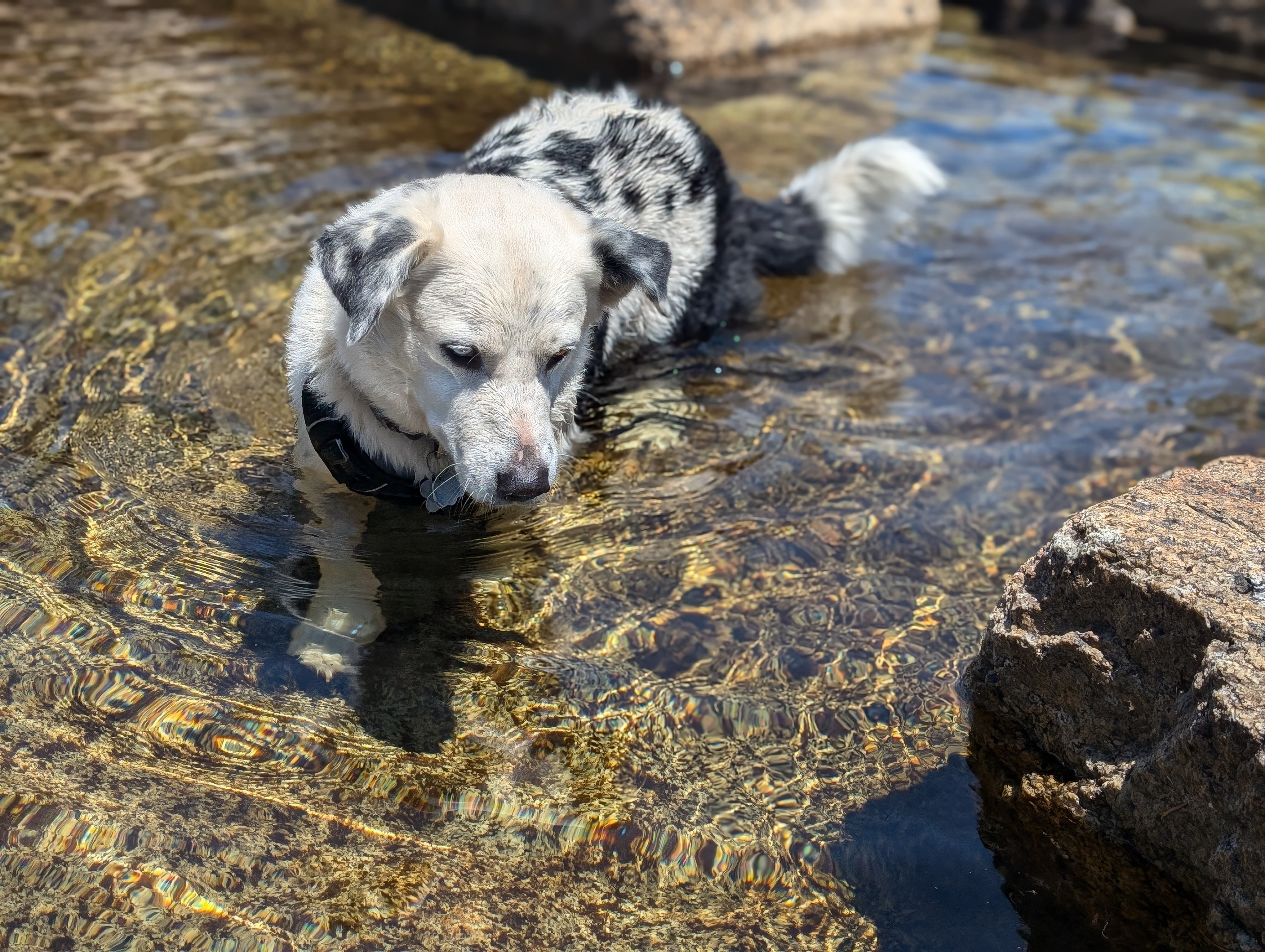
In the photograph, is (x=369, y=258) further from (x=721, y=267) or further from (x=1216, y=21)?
(x=1216, y=21)

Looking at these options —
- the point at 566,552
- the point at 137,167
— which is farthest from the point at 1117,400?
the point at 137,167

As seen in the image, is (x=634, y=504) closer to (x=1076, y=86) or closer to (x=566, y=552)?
(x=566, y=552)

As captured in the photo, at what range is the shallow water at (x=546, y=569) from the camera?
8.21ft

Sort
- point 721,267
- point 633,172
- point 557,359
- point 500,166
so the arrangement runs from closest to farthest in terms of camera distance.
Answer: point 557,359
point 500,166
point 633,172
point 721,267

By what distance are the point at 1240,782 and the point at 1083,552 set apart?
61cm

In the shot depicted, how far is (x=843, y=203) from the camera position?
569 centimetres

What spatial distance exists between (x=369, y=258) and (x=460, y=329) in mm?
296

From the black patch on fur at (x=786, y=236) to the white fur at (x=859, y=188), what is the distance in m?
0.04

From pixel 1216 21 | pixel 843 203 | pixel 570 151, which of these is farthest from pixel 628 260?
pixel 1216 21

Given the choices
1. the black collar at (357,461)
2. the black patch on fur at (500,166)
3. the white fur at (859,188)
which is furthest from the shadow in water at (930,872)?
the white fur at (859,188)

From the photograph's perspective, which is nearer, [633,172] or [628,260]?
[628,260]

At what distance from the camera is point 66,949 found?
2.20 m

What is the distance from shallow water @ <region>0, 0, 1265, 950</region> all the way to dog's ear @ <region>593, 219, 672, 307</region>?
81 cm

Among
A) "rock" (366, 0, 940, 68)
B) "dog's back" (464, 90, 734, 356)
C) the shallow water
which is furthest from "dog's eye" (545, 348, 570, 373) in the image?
"rock" (366, 0, 940, 68)
